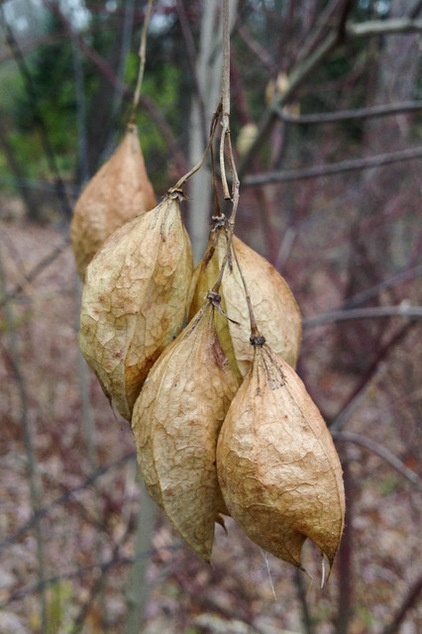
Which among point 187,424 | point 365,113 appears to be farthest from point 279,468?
point 365,113

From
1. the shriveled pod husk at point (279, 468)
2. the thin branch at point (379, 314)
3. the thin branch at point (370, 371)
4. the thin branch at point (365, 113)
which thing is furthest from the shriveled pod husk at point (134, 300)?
the thin branch at point (370, 371)

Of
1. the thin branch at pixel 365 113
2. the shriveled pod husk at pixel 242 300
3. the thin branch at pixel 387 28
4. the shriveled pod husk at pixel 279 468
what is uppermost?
the thin branch at pixel 387 28

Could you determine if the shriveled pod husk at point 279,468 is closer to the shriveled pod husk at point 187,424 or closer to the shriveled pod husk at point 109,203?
the shriveled pod husk at point 187,424

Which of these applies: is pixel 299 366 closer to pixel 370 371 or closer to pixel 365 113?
pixel 370 371

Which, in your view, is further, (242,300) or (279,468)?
(242,300)

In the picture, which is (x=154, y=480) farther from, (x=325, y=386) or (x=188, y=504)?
(x=325, y=386)

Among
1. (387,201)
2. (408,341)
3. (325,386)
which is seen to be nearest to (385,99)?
(387,201)

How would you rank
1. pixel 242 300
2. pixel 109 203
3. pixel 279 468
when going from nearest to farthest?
pixel 279 468
pixel 242 300
pixel 109 203
